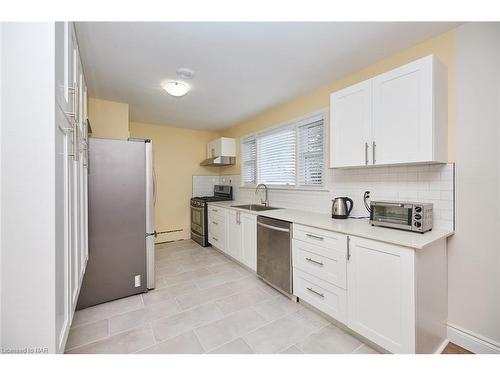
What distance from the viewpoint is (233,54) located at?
6.74 feet

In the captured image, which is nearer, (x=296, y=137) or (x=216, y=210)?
(x=296, y=137)

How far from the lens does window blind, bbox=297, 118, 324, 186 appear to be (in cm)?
285

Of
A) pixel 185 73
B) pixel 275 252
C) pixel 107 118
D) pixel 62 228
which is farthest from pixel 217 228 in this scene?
pixel 62 228

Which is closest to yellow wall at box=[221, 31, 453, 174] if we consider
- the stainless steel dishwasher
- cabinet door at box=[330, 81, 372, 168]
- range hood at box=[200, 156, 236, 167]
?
range hood at box=[200, 156, 236, 167]

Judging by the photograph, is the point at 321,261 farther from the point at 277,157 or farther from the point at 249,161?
the point at 249,161

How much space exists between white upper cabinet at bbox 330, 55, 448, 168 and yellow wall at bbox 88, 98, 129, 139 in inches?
117

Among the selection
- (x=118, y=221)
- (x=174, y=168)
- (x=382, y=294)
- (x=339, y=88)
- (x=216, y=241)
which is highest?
(x=339, y=88)

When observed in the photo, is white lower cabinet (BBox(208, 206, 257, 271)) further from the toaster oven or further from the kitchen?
Result: the toaster oven

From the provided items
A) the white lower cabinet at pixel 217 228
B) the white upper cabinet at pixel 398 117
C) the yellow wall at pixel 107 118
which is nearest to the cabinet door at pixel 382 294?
the white upper cabinet at pixel 398 117

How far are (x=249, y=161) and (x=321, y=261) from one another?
263 cm

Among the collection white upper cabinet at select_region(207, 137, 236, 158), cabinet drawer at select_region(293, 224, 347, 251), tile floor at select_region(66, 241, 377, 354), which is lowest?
tile floor at select_region(66, 241, 377, 354)

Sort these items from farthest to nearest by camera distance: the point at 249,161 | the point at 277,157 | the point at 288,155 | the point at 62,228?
the point at 249,161 < the point at 277,157 < the point at 288,155 < the point at 62,228
